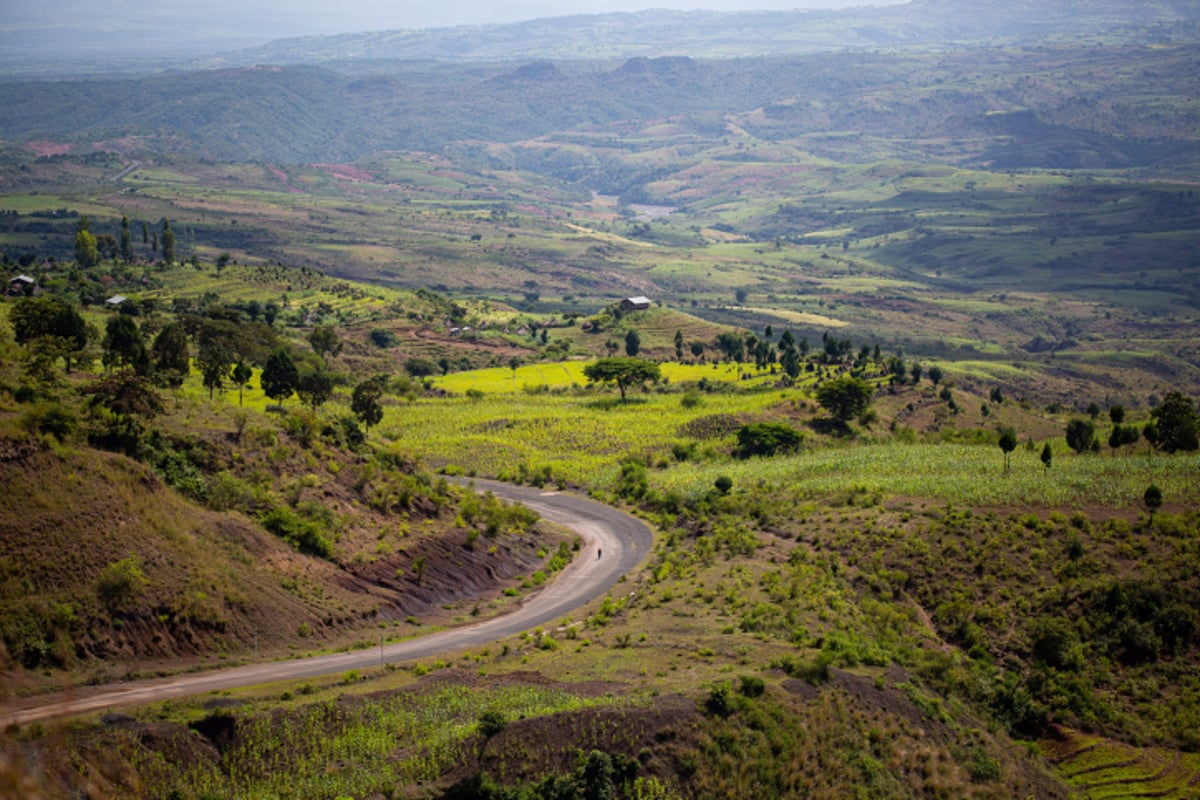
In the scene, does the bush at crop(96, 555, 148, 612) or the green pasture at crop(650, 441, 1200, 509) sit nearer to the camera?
the bush at crop(96, 555, 148, 612)

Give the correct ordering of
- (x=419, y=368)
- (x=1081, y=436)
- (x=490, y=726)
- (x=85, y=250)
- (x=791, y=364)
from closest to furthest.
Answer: (x=490, y=726) → (x=1081, y=436) → (x=791, y=364) → (x=419, y=368) → (x=85, y=250)

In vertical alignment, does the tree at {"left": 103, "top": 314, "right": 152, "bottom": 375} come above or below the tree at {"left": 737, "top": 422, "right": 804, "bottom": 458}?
above

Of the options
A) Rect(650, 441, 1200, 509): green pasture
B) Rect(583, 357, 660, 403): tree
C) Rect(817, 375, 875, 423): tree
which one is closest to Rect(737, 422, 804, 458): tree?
Rect(650, 441, 1200, 509): green pasture

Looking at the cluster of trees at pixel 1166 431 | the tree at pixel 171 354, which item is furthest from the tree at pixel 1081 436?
the tree at pixel 171 354

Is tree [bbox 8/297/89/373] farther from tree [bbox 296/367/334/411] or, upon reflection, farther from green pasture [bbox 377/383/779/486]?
green pasture [bbox 377/383/779/486]

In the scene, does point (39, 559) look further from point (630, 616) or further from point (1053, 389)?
point (1053, 389)

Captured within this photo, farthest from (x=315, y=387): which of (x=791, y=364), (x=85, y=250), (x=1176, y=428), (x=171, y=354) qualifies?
(x=85, y=250)

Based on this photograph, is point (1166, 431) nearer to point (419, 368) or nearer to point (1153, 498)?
point (1153, 498)
